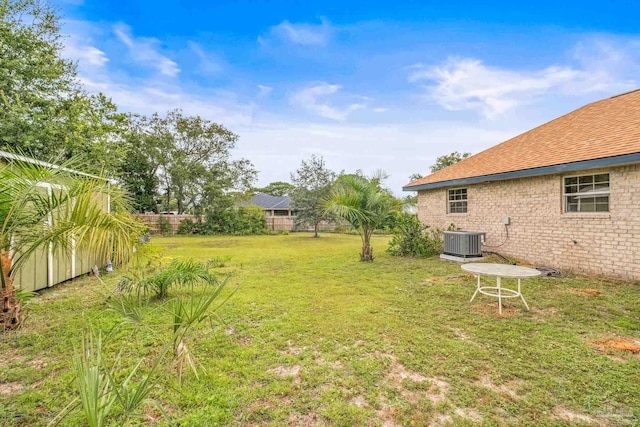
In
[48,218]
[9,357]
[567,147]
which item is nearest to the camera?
[9,357]

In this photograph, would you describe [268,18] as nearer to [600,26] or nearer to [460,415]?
[600,26]

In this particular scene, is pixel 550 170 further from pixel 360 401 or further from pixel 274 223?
pixel 274 223

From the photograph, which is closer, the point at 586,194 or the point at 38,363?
the point at 38,363

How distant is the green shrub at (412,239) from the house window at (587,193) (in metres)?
3.93

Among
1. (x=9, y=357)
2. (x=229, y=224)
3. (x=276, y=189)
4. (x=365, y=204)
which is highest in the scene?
(x=276, y=189)

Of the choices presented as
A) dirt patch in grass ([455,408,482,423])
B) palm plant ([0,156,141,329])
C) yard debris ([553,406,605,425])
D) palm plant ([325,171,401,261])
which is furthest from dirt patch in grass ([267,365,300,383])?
palm plant ([325,171,401,261])

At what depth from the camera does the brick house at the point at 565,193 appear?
6070mm

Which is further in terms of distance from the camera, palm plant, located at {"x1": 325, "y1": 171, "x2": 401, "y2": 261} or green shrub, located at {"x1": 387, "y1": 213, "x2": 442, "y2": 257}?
green shrub, located at {"x1": 387, "y1": 213, "x2": 442, "y2": 257}

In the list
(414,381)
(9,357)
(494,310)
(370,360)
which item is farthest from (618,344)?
(9,357)

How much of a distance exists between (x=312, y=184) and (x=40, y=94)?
42.9 feet

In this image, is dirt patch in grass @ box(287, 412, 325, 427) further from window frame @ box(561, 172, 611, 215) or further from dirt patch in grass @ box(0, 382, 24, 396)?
window frame @ box(561, 172, 611, 215)

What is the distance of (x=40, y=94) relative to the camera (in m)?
11.3

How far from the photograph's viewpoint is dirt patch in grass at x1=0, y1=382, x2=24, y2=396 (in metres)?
2.48

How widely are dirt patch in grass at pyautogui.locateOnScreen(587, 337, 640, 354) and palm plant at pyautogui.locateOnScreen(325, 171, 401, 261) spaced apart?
598cm
